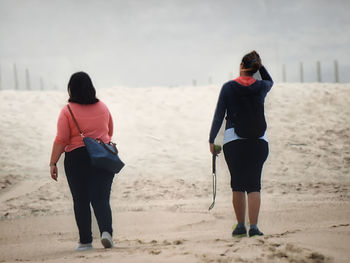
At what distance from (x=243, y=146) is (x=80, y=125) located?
1.50 metres

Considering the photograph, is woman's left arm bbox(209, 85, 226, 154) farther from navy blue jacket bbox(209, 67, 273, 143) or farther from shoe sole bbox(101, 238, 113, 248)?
shoe sole bbox(101, 238, 113, 248)

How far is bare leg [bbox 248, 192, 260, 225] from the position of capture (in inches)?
161

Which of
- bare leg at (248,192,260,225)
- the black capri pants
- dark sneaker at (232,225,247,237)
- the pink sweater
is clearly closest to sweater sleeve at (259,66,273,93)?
the black capri pants

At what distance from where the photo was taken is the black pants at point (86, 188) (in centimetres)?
420

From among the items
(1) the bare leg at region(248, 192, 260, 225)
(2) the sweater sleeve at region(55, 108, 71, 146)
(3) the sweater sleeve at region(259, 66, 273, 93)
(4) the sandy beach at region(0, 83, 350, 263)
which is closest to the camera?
(4) the sandy beach at region(0, 83, 350, 263)

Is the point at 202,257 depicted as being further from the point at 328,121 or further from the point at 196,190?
the point at 328,121

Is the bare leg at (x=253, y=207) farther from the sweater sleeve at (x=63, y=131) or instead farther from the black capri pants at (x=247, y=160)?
the sweater sleeve at (x=63, y=131)

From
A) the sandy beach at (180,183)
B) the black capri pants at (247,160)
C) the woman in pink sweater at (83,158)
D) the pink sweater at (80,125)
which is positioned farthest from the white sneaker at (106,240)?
the black capri pants at (247,160)

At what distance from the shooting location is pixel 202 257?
3.22 metres

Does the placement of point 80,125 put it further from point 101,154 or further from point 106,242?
point 106,242

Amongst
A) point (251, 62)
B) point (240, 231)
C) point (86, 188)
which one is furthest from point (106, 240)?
point (251, 62)

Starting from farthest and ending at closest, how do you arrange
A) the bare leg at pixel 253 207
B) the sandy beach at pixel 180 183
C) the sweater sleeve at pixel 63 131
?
1. the sweater sleeve at pixel 63 131
2. the bare leg at pixel 253 207
3. the sandy beach at pixel 180 183

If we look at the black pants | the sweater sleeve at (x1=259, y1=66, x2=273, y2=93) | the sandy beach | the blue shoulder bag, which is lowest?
the sandy beach

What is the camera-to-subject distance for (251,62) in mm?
4223
